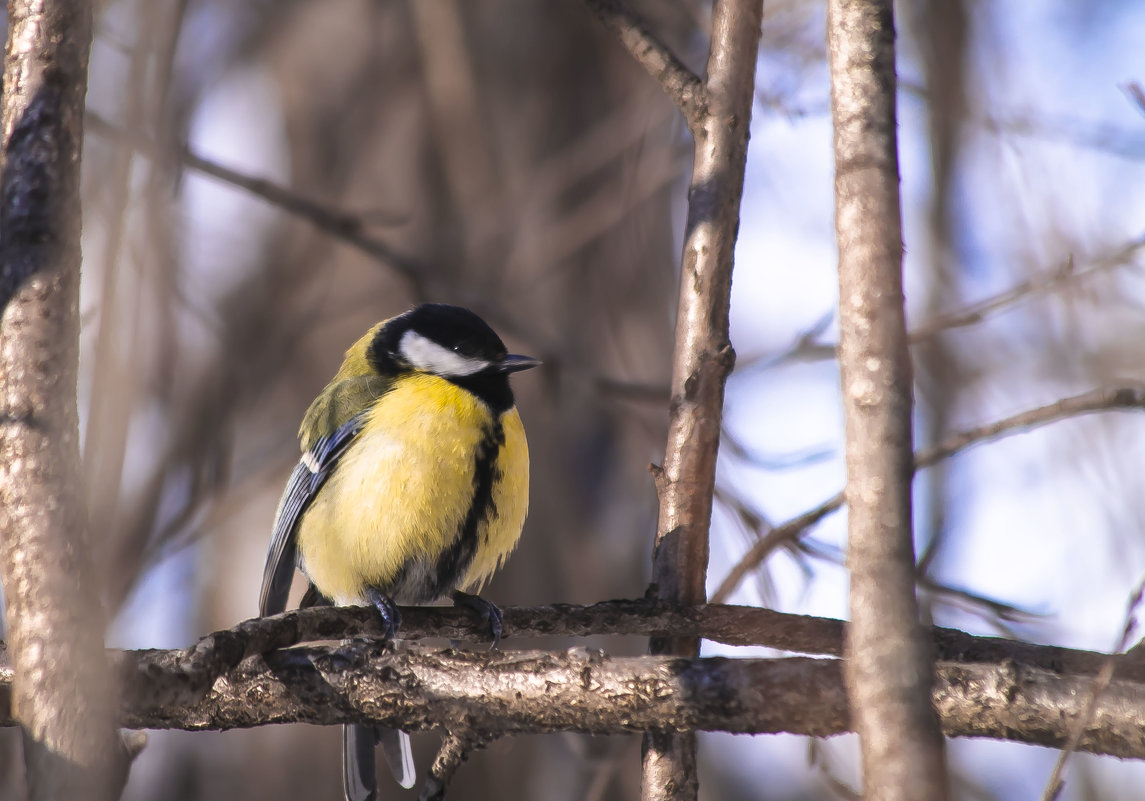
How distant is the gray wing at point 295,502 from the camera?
8.43 ft

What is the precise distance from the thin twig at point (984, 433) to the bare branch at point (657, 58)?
737mm

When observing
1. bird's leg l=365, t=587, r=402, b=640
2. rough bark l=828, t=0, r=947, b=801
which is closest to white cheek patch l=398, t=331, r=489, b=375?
bird's leg l=365, t=587, r=402, b=640

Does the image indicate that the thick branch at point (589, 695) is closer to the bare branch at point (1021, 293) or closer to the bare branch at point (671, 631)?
the bare branch at point (671, 631)

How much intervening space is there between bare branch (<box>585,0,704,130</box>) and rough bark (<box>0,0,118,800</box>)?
3.17ft

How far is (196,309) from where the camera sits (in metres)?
3.38

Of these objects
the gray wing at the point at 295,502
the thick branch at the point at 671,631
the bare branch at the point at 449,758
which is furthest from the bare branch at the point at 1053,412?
the gray wing at the point at 295,502

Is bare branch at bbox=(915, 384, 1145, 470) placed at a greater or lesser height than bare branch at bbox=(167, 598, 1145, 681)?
greater

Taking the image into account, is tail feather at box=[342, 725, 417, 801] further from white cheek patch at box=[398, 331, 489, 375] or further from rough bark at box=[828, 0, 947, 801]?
rough bark at box=[828, 0, 947, 801]

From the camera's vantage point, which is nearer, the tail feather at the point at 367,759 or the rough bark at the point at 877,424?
the rough bark at the point at 877,424

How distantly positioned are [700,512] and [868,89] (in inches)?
34.3

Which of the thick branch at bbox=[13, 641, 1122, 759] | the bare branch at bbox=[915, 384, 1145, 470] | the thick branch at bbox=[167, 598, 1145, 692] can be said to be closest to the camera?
the thick branch at bbox=[13, 641, 1122, 759]

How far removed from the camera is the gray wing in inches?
101

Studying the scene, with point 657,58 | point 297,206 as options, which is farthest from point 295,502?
point 657,58

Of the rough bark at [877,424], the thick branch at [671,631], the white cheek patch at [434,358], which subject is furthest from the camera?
the white cheek patch at [434,358]
